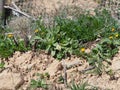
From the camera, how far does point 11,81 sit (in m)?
4.89

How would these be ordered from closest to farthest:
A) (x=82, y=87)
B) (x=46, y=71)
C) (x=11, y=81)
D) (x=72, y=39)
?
(x=82, y=87) < (x=11, y=81) < (x=46, y=71) < (x=72, y=39)

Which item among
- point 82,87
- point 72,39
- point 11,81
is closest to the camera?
point 82,87

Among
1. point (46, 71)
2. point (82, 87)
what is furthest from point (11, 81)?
point (82, 87)

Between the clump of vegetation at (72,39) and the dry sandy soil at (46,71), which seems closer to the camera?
the dry sandy soil at (46,71)

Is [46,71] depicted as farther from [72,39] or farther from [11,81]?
[72,39]

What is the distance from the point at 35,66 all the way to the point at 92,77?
835mm

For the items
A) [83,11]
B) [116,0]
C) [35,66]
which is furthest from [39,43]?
[116,0]

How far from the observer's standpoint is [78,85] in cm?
458

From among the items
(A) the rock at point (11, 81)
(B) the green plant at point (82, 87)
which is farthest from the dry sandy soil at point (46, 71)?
(B) the green plant at point (82, 87)

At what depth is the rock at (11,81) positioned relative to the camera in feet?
15.9

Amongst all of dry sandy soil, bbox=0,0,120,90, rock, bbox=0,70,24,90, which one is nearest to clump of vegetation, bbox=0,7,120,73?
dry sandy soil, bbox=0,0,120,90

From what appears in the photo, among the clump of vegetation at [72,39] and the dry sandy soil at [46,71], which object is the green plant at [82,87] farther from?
the clump of vegetation at [72,39]

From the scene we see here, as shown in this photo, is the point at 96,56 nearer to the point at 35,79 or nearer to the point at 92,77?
the point at 92,77

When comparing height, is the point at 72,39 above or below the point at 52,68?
above
